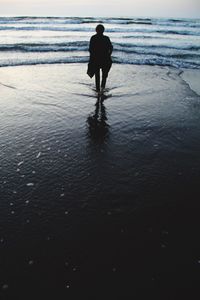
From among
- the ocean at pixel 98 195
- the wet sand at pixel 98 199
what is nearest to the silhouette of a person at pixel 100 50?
the ocean at pixel 98 195

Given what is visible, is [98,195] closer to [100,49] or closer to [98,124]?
[98,124]

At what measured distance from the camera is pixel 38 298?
262 centimetres

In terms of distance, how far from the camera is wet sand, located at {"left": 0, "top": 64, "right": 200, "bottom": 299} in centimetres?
287

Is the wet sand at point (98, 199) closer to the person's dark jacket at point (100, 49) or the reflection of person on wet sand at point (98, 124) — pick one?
the reflection of person on wet sand at point (98, 124)

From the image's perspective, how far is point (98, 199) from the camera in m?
3.96

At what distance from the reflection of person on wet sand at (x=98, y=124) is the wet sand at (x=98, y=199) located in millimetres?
23

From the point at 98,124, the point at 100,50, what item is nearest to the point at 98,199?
the point at 98,124

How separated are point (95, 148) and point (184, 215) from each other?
224 centimetres

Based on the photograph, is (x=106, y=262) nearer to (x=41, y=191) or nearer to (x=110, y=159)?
(x=41, y=191)

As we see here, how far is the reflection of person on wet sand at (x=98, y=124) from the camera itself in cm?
601

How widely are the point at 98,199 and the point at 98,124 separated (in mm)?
2949

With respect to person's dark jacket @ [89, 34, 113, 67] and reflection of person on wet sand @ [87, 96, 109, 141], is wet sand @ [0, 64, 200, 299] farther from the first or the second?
person's dark jacket @ [89, 34, 113, 67]

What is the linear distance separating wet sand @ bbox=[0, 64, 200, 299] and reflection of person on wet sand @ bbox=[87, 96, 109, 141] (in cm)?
2

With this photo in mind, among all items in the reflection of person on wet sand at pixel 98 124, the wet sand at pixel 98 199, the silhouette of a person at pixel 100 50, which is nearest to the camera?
the wet sand at pixel 98 199
